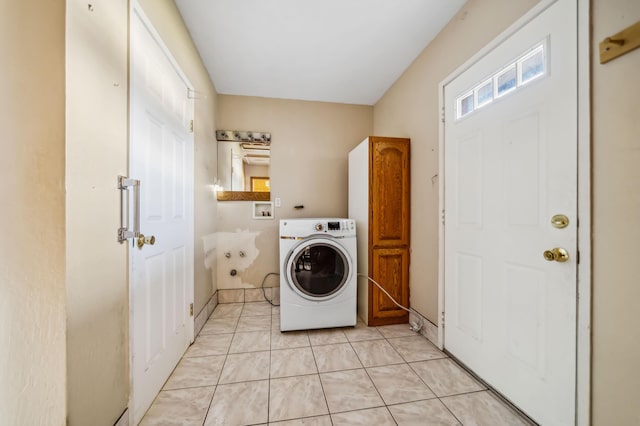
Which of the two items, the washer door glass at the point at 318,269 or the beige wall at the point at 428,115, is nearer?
the beige wall at the point at 428,115

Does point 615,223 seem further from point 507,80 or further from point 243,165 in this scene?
point 243,165

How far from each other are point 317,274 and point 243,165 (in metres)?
1.63

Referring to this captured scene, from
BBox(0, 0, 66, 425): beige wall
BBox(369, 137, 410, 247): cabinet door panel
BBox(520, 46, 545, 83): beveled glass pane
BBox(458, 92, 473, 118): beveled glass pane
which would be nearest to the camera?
BBox(0, 0, 66, 425): beige wall

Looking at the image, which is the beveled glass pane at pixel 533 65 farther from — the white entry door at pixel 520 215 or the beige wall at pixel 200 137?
the beige wall at pixel 200 137

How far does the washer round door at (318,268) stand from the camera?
2.09 m

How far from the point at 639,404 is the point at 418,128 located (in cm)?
195

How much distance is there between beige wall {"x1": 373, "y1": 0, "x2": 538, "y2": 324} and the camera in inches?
59.1

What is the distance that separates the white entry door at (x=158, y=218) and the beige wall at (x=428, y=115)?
193 cm

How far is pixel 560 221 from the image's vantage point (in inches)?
40.9

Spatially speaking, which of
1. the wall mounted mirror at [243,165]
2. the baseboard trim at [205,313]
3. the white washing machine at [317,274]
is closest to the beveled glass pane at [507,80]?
the white washing machine at [317,274]

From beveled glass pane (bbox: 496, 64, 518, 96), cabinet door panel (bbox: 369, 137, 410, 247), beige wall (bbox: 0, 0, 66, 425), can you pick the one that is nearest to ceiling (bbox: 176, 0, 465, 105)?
beveled glass pane (bbox: 496, 64, 518, 96)

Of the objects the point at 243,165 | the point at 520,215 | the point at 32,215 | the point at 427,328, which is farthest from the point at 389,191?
the point at 32,215

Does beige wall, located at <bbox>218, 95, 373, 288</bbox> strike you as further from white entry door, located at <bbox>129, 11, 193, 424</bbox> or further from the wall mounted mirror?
white entry door, located at <bbox>129, 11, 193, 424</bbox>

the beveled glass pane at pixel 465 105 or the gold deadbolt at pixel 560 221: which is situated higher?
the beveled glass pane at pixel 465 105
